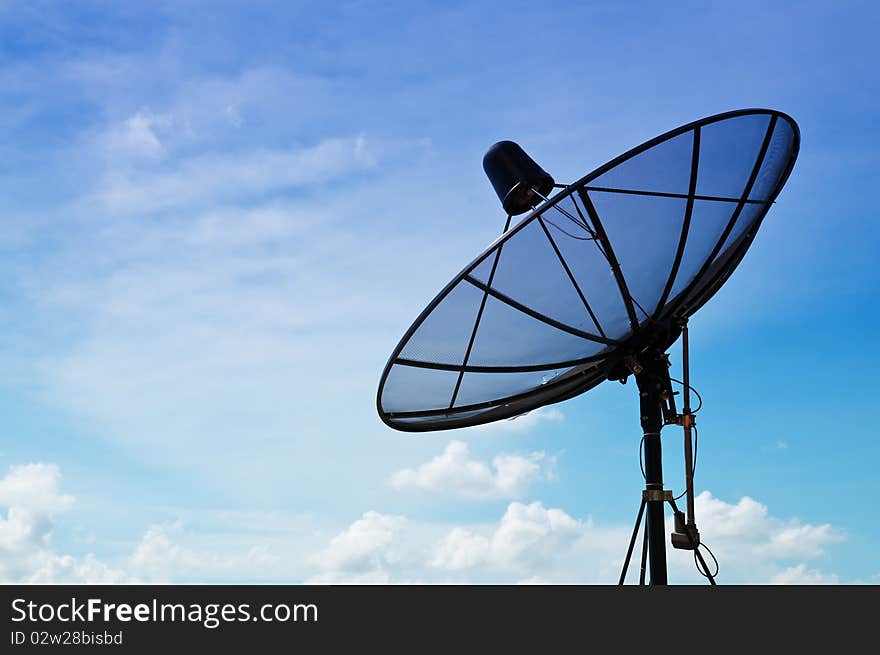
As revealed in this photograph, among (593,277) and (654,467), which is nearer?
(654,467)

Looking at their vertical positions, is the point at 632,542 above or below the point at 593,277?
below

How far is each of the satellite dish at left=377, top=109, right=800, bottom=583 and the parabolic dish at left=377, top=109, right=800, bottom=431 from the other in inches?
0.5

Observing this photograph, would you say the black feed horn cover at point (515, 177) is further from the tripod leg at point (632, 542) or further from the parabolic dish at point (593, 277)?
the tripod leg at point (632, 542)

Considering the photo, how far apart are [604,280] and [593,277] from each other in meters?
0.10

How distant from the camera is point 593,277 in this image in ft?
23.9

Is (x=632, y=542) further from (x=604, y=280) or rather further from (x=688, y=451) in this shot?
(x=604, y=280)

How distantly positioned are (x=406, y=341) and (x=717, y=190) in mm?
3114

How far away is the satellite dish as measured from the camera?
659 centimetres

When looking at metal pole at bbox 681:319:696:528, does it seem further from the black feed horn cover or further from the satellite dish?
the black feed horn cover

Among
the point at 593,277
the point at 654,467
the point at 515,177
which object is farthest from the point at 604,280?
the point at 654,467
